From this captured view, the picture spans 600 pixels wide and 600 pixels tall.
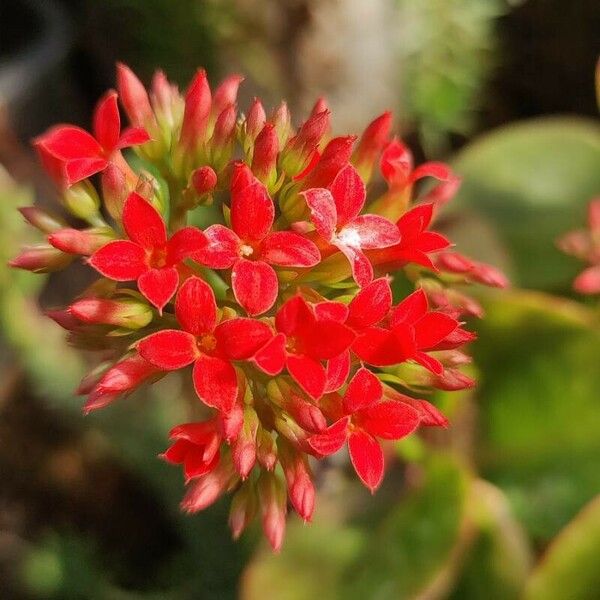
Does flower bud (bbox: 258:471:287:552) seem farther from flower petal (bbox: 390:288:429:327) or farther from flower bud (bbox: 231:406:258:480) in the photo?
flower petal (bbox: 390:288:429:327)

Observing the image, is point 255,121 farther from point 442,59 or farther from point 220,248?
point 442,59

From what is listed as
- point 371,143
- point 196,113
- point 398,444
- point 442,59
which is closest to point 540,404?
point 398,444

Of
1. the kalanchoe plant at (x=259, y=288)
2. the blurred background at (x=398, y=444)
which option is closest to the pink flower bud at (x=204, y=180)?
the kalanchoe plant at (x=259, y=288)

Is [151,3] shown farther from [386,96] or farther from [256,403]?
[256,403]

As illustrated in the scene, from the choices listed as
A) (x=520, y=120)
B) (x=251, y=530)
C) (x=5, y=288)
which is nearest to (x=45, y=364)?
(x=5, y=288)

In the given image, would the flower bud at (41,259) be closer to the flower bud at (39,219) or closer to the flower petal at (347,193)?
the flower bud at (39,219)

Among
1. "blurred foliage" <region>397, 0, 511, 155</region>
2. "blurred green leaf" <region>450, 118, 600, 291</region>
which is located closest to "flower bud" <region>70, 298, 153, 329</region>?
"blurred green leaf" <region>450, 118, 600, 291</region>

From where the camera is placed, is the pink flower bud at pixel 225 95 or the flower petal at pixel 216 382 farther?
the pink flower bud at pixel 225 95
